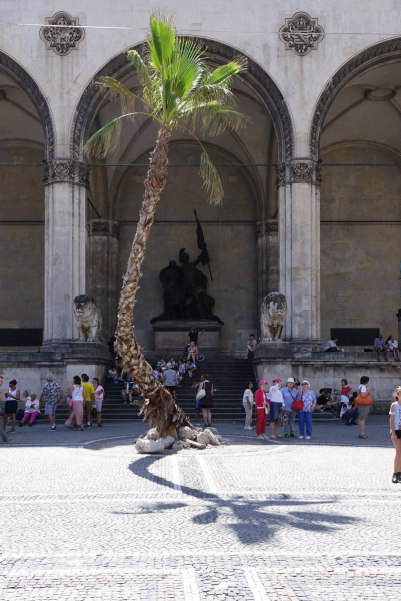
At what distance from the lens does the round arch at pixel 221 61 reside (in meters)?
27.0

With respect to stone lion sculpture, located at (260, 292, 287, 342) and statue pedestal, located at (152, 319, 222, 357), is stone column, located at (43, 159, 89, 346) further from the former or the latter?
statue pedestal, located at (152, 319, 222, 357)

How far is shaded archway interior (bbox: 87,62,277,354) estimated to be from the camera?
117ft

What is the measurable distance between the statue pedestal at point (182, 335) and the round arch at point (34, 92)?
385 inches

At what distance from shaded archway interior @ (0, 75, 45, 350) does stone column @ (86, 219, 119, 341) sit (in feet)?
7.58

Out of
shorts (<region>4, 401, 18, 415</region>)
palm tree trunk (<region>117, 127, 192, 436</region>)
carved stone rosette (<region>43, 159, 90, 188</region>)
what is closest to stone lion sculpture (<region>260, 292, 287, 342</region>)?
carved stone rosette (<region>43, 159, 90, 188</region>)

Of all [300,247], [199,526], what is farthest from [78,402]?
[199,526]

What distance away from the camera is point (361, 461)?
44.8 feet

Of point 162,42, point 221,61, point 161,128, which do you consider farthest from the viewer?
point 221,61

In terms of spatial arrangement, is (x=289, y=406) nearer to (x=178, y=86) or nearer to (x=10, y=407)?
(x=10, y=407)

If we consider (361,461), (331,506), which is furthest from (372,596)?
(361,461)

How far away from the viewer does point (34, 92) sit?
2702 cm

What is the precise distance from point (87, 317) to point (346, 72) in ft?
38.2

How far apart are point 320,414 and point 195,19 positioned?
13.5 m

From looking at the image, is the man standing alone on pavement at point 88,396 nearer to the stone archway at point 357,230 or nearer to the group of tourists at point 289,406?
the group of tourists at point 289,406
